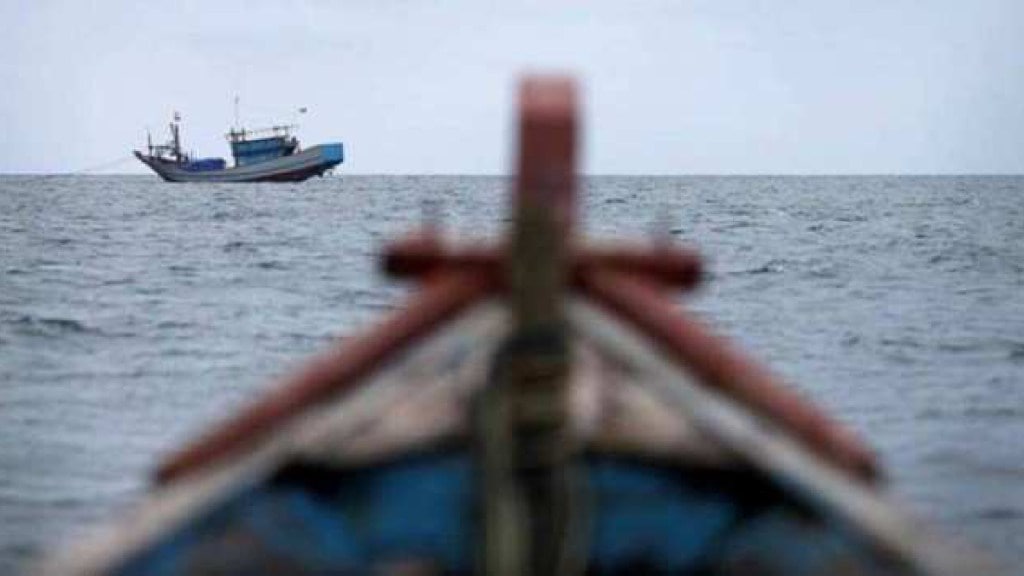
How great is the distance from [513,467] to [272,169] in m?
97.8

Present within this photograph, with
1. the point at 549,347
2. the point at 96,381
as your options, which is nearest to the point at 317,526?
the point at 549,347

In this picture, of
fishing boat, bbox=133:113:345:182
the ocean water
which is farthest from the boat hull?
the ocean water

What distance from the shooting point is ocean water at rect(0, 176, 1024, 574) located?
1179 centimetres

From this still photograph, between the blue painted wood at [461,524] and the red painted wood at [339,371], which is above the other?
the red painted wood at [339,371]

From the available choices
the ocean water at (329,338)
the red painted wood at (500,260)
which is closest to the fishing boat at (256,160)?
the ocean water at (329,338)

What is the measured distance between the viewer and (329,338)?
20609 mm

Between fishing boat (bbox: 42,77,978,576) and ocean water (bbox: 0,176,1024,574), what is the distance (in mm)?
607

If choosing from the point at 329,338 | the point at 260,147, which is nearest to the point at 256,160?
the point at 260,147

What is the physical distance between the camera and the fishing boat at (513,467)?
3520 mm

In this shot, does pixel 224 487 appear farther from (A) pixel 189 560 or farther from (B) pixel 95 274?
(B) pixel 95 274

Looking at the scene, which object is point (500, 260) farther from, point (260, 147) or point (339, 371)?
point (260, 147)

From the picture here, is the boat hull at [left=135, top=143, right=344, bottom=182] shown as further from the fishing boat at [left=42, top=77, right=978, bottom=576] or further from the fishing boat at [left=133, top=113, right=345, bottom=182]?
the fishing boat at [left=42, top=77, right=978, bottom=576]

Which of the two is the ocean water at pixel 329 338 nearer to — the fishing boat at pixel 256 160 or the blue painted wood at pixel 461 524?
the blue painted wood at pixel 461 524

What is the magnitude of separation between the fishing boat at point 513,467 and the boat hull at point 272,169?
92.2 m
